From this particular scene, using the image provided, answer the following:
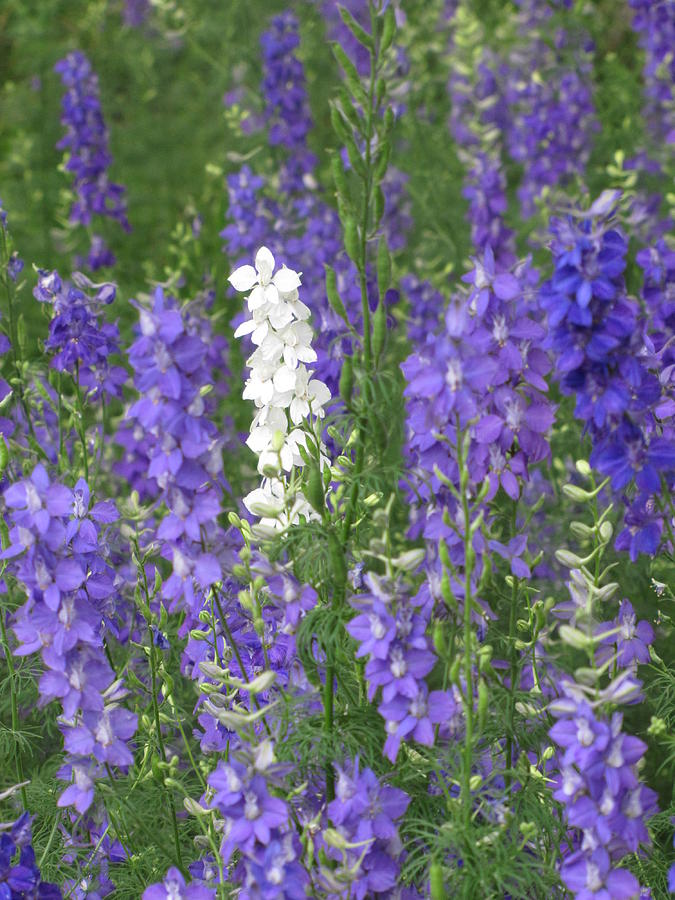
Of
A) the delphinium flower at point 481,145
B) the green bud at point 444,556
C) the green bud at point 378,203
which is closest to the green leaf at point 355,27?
the green bud at point 378,203

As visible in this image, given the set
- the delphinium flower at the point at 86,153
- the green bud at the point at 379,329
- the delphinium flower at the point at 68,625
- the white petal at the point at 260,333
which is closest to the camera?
the delphinium flower at the point at 68,625

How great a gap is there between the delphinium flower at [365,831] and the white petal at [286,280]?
96 centimetres

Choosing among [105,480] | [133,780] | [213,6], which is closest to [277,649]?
[133,780]

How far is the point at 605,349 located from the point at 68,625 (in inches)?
42.4

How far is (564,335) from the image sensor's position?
2.13 metres

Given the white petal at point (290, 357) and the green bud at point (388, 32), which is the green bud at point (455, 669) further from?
the green bud at point (388, 32)

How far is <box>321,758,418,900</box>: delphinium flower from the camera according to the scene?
2.03m

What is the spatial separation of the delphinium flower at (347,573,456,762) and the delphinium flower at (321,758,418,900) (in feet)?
0.27

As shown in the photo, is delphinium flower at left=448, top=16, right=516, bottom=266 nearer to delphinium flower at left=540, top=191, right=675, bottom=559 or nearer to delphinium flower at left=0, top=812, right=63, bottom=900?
delphinium flower at left=540, top=191, right=675, bottom=559

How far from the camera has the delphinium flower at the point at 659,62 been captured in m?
5.06

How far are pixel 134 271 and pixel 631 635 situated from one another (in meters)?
4.62

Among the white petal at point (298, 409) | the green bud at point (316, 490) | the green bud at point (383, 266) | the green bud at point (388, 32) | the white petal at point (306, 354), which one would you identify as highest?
the green bud at point (388, 32)

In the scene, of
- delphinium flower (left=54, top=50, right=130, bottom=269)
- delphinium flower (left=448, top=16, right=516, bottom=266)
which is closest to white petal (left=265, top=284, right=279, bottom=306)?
delphinium flower (left=448, top=16, right=516, bottom=266)

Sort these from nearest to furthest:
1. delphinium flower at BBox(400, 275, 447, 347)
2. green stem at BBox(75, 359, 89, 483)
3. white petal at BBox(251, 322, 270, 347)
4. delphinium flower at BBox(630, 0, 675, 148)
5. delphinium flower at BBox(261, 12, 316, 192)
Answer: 1. white petal at BBox(251, 322, 270, 347)
2. green stem at BBox(75, 359, 89, 483)
3. delphinium flower at BBox(400, 275, 447, 347)
4. delphinium flower at BBox(630, 0, 675, 148)
5. delphinium flower at BBox(261, 12, 316, 192)
